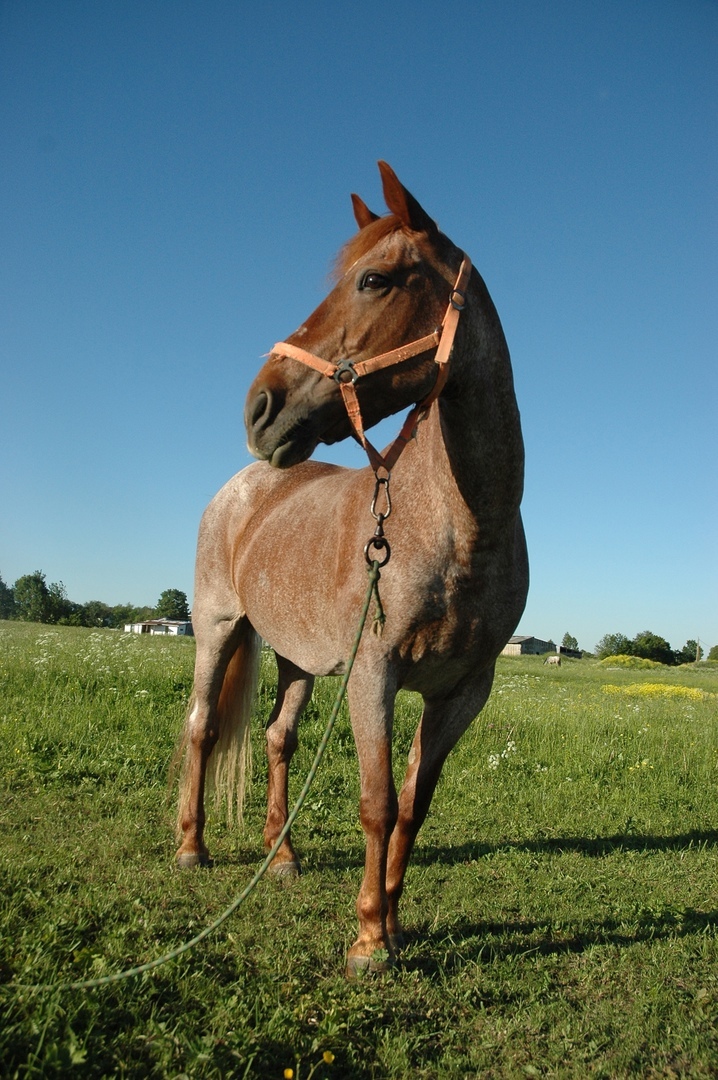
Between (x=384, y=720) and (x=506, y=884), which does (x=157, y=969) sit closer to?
(x=384, y=720)

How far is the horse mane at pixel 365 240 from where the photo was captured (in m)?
2.94

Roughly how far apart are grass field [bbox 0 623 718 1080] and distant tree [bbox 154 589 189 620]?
333 ft

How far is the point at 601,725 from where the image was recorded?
9078mm

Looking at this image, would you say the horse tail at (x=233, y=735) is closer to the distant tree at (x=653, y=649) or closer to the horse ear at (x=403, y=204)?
the horse ear at (x=403, y=204)

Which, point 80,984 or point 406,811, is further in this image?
point 406,811

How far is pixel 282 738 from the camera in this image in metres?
5.20

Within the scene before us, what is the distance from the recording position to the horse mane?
2.94 m

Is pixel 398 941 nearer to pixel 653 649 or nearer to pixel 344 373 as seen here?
pixel 344 373

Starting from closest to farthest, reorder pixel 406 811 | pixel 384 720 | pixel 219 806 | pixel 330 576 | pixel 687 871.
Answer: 1. pixel 384 720
2. pixel 406 811
3. pixel 330 576
4. pixel 687 871
5. pixel 219 806

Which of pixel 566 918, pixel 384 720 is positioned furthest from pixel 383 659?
pixel 566 918

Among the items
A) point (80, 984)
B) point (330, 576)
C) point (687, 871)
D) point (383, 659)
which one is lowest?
point (687, 871)

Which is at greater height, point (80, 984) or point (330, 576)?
point (330, 576)

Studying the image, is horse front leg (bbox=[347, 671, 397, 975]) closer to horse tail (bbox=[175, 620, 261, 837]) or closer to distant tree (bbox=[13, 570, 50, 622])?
horse tail (bbox=[175, 620, 261, 837])

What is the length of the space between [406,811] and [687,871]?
2.69 metres
